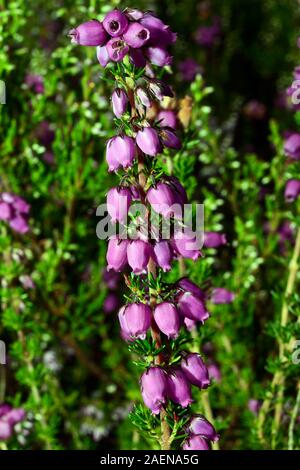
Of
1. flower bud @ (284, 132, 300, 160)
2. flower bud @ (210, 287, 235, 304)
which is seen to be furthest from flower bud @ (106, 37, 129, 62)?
flower bud @ (210, 287, 235, 304)

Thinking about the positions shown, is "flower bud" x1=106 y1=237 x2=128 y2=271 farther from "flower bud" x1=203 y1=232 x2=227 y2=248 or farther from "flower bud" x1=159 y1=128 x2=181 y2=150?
"flower bud" x1=203 y1=232 x2=227 y2=248

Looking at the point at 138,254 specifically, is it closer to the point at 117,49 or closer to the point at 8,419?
the point at 117,49

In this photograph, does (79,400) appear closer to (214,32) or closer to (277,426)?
(277,426)

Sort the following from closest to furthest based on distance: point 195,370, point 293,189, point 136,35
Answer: point 136,35
point 195,370
point 293,189

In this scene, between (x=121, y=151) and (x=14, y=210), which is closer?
(x=121, y=151)

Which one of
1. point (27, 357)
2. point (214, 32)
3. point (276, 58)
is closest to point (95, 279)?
point (27, 357)

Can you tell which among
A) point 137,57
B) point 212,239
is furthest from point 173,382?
point 212,239
